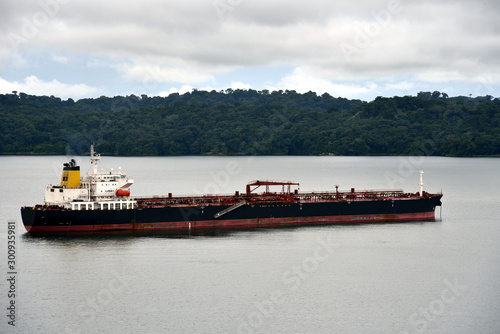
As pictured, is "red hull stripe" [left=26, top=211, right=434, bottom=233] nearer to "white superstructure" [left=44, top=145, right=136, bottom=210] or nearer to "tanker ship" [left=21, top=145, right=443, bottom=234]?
"tanker ship" [left=21, top=145, right=443, bottom=234]

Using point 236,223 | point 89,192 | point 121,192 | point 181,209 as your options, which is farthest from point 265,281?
point 89,192

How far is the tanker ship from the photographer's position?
60.4 m

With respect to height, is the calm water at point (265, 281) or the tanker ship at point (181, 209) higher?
the tanker ship at point (181, 209)

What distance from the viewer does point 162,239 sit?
5859cm

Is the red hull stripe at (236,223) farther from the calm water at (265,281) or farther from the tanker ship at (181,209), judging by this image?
the calm water at (265,281)

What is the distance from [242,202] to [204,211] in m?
4.23

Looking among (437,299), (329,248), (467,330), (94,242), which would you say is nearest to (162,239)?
(94,242)

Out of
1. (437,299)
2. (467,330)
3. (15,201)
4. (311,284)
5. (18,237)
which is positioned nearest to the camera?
(467,330)

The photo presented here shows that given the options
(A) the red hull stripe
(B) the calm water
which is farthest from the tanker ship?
(B) the calm water

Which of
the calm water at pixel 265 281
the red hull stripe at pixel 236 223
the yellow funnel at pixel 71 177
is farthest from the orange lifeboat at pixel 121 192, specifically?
the calm water at pixel 265 281

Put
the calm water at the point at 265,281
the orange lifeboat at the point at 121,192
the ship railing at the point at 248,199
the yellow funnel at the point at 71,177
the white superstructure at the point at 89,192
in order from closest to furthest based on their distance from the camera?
the calm water at the point at 265,281 < the white superstructure at the point at 89,192 < the orange lifeboat at the point at 121,192 < the yellow funnel at the point at 71,177 < the ship railing at the point at 248,199

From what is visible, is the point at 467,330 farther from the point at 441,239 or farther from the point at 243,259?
the point at 441,239

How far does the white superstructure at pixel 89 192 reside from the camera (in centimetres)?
6141

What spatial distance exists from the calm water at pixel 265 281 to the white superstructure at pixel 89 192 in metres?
3.72
